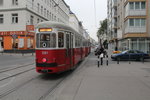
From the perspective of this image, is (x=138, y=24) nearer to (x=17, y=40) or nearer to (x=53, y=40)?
(x=17, y=40)

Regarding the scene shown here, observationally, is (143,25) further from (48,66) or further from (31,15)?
(48,66)

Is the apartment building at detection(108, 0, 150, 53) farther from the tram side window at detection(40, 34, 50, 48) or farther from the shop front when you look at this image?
the tram side window at detection(40, 34, 50, 48)

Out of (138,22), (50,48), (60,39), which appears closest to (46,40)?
(50,48)

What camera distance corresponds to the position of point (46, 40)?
27.6ft

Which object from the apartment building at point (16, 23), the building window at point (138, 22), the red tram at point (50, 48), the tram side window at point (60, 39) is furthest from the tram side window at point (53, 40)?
the apartment building at point (16, 23)

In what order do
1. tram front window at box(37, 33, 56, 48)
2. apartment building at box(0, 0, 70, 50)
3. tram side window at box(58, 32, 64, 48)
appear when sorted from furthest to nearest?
1. apartment building at box(0, 0, 70, 50)
2. tram side window at box(58, 32, 64, 48)
3. tram front window at box(37, 33, 56, 48)

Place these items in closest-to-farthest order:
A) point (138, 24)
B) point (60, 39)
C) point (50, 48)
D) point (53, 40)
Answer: point (50, 48) < point (53, 40) < point (60, 39) < point (138, 24)

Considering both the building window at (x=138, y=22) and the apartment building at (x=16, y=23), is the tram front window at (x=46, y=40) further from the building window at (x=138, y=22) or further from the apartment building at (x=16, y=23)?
the apartment building at (x=16, y=23)

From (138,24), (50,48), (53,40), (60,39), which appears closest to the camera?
(50,48)

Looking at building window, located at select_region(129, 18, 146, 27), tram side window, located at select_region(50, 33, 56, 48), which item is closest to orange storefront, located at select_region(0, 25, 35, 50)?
building window, located at select_region(129, 18, 146, 27)

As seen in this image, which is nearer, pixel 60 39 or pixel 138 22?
pixel 60 39

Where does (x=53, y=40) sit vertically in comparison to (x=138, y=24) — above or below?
below

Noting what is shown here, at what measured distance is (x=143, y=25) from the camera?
2884 centimetres

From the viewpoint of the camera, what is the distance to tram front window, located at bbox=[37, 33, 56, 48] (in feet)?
27.3
